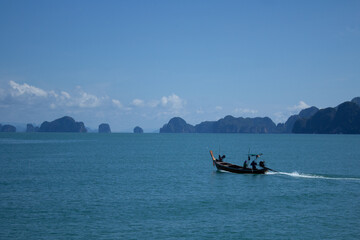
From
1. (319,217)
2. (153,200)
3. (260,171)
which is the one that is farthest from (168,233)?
(260,171)

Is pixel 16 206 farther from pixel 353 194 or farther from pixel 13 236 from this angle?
pixel 353 194

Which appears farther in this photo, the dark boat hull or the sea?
the dark boat hull

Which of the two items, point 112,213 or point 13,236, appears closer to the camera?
point 13,236

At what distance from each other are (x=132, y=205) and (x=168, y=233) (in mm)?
9311

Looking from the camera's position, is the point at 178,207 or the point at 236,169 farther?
the point at 236,169

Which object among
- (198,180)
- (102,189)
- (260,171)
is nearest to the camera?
(102,189)

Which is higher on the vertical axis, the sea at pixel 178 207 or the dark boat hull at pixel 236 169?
the dark boat hull at pixel 236 169

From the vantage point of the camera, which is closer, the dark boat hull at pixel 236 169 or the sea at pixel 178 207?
the sea at pixel 178 207

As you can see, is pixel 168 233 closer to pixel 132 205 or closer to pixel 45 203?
pixel 132 205

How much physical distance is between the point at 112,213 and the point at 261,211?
47.0ft

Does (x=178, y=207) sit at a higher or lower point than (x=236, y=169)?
lower

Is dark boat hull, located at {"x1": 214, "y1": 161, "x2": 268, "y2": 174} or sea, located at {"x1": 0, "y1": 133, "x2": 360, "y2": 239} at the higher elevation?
dark boat hull, located at {"x1": 214, "y1": 161, "x2": 268, "y2": 174}

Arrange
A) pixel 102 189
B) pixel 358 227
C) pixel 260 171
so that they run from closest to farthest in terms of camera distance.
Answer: pixel 358 227 → pixel 102 189 → pixel 260 171

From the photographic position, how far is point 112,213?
31.8 metres
